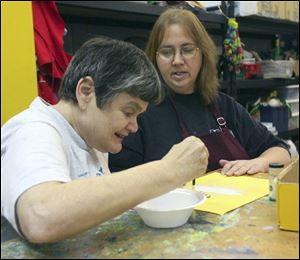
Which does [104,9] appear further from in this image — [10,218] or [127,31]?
[10,218]

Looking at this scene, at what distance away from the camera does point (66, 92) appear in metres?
0.97

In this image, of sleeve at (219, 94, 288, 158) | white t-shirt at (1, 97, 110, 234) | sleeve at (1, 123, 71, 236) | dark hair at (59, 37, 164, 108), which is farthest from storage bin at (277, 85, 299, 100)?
sleeve at (1, 123, 71, 236)

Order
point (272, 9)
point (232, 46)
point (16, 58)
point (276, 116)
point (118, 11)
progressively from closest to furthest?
point (16, 58)
point (118, 11)
point (232, 46)
point (272, 9)
point (276, 116)

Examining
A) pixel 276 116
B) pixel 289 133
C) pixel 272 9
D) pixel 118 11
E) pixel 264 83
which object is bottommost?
pixel 289 133

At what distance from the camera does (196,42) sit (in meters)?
1.66

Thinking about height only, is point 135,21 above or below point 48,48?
above

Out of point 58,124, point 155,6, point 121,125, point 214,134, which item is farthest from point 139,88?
point 155,6

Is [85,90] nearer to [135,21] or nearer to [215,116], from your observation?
[215,116]

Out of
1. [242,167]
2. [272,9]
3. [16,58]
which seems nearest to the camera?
[242,167]

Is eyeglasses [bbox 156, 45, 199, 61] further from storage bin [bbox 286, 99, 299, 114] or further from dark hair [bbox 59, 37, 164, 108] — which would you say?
storage bin [bbox 286, 99, 299, 114]

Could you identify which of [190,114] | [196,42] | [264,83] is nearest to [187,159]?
[190,114]

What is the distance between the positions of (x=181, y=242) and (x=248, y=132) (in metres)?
1.11

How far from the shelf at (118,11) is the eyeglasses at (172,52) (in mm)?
381

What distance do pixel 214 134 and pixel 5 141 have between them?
984 mm
